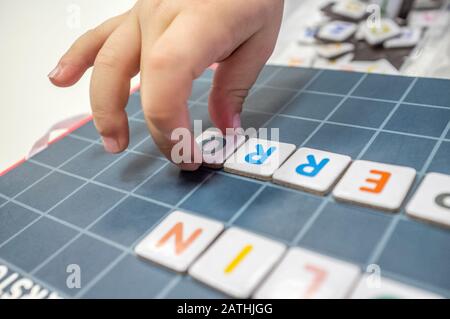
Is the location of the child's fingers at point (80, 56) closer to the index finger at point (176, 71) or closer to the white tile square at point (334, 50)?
the index finger at point (176, 71)

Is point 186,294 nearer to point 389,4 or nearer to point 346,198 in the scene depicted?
point 346,198

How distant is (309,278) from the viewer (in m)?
0.33

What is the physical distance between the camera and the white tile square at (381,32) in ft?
2.63

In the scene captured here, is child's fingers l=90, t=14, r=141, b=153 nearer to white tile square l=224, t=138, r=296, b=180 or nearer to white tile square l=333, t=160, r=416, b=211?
white tile square l=224, t=138, r=296, b=180

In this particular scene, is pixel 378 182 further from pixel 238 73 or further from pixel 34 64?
pixel 34 64

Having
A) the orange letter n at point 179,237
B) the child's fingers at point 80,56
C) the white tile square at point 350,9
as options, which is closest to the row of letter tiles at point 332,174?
the orange letter n at point 179,237

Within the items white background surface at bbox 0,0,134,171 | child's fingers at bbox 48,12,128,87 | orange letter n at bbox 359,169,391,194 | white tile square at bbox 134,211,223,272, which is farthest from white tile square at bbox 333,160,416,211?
white background surface at bbox 0,0,134,171

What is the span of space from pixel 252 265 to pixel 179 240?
82 millimetres

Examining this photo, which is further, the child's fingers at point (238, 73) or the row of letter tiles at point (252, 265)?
the child's fingers at point (238, 73)

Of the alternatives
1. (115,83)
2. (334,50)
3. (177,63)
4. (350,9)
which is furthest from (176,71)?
(350,9)

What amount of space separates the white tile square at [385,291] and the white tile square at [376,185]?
0.28ft

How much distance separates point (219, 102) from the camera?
1.87 ft

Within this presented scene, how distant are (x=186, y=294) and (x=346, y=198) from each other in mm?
177
